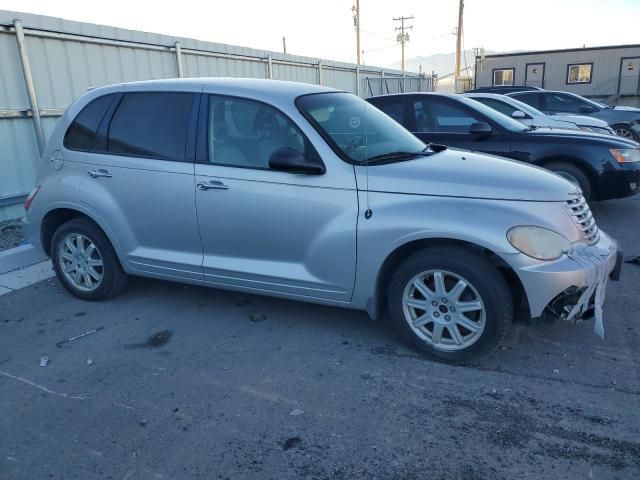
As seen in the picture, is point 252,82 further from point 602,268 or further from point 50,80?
point 50,80

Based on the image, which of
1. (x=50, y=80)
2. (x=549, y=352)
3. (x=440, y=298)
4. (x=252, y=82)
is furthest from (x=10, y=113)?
(x=549, y=352)

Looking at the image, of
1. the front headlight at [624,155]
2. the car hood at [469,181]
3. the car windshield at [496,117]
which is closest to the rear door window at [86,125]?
the car hood at [469,181]

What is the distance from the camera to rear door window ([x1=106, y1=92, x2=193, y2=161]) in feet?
13.6

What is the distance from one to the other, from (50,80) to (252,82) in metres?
5.14

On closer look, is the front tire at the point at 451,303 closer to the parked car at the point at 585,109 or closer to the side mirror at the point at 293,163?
the side mirror at the point at 293,163

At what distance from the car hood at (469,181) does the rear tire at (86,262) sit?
8.02 feet

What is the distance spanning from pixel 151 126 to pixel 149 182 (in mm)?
472

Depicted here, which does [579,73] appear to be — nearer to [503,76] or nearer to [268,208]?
[503,76]

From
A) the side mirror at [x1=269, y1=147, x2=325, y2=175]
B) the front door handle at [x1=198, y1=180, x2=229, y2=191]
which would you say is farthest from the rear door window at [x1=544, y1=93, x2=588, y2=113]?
the front door handle at [x1=198, y1=180, x2=229, y2=191]

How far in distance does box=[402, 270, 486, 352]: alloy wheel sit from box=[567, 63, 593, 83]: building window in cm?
3634

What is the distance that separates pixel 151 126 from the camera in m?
4.27

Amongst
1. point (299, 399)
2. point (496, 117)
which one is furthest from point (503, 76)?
point (299, 399)

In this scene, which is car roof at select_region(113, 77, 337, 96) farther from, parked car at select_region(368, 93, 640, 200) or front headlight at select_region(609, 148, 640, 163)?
front headlight at select_region(609, 148, 640, 163)

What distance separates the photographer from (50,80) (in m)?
7.85
